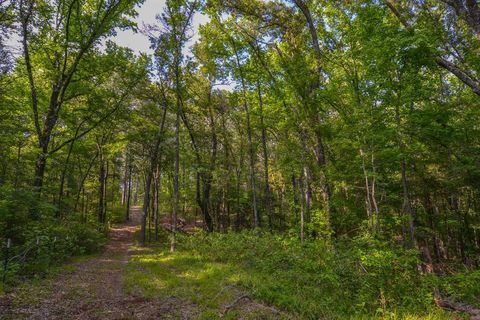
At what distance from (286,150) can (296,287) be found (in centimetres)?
663

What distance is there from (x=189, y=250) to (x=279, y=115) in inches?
403

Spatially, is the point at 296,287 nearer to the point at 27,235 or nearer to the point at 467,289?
the point at 467,289

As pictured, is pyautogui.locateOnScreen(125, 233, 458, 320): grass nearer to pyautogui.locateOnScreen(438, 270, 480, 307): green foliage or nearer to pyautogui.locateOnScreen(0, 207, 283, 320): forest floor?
pyautogui.locateOnScreen(0, 207, 283, 320): forest floor

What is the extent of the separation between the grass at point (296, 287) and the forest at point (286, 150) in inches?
2.2

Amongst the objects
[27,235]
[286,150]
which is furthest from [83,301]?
[286,150]

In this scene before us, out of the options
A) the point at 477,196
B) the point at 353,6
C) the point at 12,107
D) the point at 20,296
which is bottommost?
the point at 20,296

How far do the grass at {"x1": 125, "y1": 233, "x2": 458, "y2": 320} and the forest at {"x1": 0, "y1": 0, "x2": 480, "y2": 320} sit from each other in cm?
6

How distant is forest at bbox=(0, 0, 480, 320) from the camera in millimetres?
6438

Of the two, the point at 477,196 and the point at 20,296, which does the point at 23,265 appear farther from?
the point at 477,196

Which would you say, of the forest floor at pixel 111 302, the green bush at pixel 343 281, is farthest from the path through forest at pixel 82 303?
the green bush at pixel 343 281

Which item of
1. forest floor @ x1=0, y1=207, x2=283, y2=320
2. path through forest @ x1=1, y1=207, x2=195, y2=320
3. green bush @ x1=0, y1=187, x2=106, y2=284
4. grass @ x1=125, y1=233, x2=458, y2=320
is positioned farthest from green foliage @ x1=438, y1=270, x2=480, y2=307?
green bush @ x1=0, y1=187, x2=106, y2=284

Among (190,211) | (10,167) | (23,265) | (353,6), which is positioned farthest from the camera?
(190,211)

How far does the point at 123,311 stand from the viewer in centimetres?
588

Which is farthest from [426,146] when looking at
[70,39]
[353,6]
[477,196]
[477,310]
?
[70,39]
